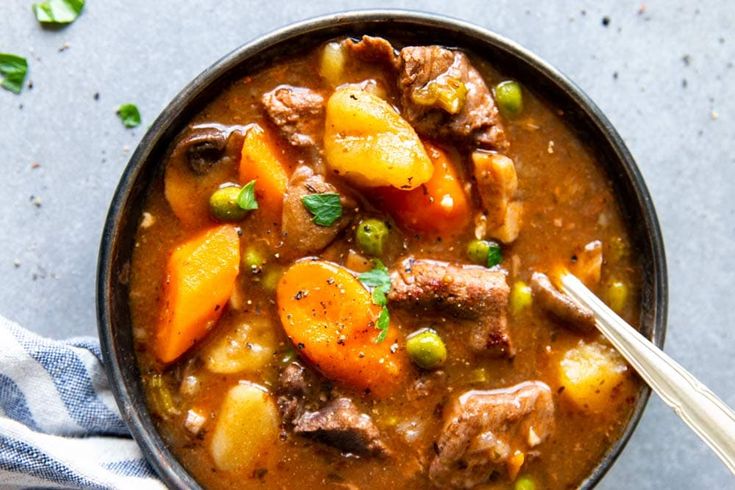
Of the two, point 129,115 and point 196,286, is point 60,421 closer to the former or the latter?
point 196,286

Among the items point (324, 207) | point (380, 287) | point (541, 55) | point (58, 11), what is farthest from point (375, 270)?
point (58, 11)

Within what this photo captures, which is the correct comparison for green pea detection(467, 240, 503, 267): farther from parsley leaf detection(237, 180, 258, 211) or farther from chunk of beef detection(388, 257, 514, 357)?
parsley leaf detection(237, 180, 258, 211)

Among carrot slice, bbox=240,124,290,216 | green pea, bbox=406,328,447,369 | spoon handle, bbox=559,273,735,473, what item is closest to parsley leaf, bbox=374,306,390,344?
green pea, bbox=406,328,447,369

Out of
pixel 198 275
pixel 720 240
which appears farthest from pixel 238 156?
pixel 720 240

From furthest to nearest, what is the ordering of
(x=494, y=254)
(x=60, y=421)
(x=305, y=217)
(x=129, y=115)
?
(x=129, y=115)
(x=60, y=421)
(x=494, y=254)
(x=305, y=217)

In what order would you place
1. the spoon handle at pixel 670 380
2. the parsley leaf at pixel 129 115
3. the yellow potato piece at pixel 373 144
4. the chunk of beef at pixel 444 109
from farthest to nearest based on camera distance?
the parsley leaf at pixel 129 115 → the chunk of beef at pixel 444 109 → the yellow potato piece at pixel 373 144 → the spoon handle at pixel 670 380

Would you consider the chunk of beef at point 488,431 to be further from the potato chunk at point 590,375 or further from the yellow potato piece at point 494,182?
the yellow potato piece at point 494,182

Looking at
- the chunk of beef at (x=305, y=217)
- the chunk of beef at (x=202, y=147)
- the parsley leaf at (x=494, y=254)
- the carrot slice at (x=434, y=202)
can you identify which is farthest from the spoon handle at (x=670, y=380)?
the chunk of beef at (x=202, y=147)
